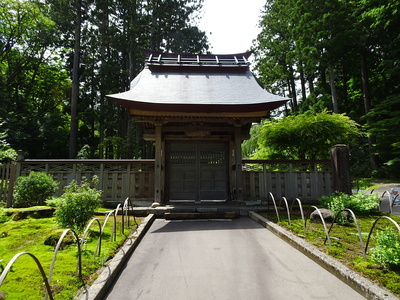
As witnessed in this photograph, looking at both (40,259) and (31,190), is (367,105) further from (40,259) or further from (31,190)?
(40,259)

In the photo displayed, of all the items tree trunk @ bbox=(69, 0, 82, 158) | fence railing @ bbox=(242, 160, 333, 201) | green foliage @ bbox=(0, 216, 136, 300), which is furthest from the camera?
tree trunk @ bbox=(69, 0, 82, 158)

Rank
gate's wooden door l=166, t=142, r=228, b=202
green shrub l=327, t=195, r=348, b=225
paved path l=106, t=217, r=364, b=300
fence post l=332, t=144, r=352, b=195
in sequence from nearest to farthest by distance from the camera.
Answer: paved path l=106, t=217, r=364, b=300 → green shrub l=327, t=195, r=348, b=225 → fence post l=332, t=144, r=352, b=195 → gate's wooden door l=166, t=142, r=228, b=202

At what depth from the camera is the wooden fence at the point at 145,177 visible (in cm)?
812

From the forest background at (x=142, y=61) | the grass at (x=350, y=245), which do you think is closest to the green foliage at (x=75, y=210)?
the grass at (x=350, y=245)

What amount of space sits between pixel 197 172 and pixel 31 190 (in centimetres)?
532

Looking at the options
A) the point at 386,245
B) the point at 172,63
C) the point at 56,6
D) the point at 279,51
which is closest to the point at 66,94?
the point at 56,6

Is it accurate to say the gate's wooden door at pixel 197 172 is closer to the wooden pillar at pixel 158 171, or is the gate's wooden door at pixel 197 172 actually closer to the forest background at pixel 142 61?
the wooden pillar at pixel 158 171

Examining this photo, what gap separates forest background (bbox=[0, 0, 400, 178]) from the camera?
660 inches

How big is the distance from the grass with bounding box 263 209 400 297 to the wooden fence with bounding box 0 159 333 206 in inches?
78.5

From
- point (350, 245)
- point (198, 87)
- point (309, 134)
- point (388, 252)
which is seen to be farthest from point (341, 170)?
point (198, 87)

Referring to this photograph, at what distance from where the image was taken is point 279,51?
2469 cm

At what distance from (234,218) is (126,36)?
20.4 m

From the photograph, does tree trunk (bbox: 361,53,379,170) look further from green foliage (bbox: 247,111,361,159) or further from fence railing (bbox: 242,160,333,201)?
fence railing (bbox: 242,160,333,201)

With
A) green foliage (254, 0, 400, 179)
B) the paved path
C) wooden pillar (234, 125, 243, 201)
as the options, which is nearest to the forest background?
green foliage (254, 0, 400, 179)
